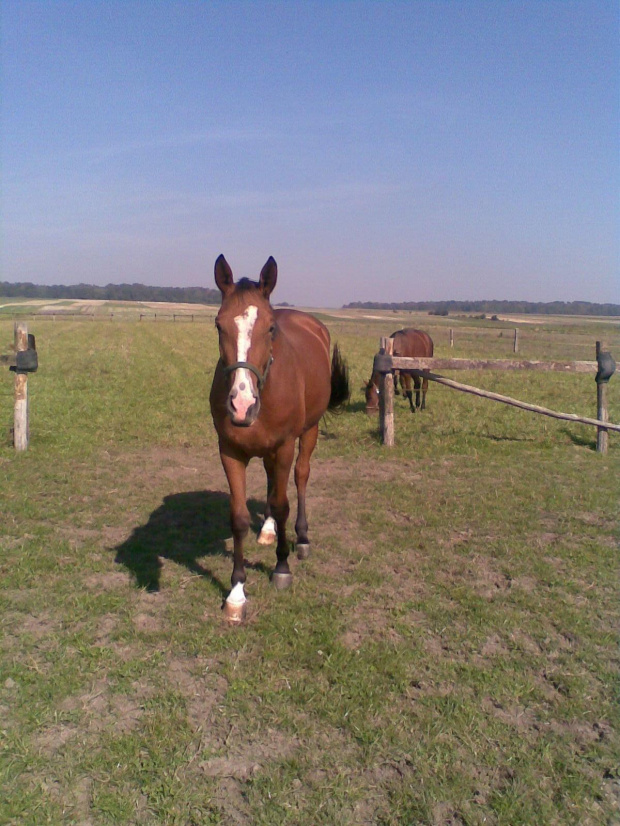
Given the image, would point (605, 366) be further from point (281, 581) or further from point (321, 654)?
point (321, 654)

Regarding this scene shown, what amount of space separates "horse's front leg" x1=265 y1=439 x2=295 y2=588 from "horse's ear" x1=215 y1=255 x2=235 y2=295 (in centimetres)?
114

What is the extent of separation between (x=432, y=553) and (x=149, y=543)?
7.74 ft

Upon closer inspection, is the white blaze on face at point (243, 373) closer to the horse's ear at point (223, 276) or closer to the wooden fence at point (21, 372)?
the horse's ear at point (223, 276)

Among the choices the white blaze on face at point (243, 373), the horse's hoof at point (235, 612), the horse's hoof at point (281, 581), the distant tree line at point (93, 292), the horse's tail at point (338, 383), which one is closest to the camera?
the white blaze on face at point (243, 373)

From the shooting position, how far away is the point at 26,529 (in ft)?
16.9

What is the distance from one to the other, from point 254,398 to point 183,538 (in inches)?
94.9

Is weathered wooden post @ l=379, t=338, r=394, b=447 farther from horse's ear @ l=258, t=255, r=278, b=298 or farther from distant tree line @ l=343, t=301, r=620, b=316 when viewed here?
distant tree line @ l=343, t=301, r=620, b=316

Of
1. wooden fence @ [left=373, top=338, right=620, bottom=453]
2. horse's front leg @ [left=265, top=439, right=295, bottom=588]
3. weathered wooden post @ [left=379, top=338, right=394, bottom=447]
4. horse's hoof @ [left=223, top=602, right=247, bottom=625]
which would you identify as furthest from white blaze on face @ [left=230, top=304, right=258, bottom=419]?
weathered wooden post @ [left=379, top=338, right=394, bottom=447]

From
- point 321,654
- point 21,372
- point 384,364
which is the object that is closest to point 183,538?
point 321,654

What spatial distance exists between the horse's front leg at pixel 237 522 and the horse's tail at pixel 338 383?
117 inches

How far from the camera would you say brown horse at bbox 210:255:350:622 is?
3.22 metres

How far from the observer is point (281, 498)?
4.18 metres

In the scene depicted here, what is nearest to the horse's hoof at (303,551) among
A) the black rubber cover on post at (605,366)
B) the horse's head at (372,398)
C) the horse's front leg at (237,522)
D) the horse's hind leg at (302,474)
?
the horse's hind leg at (302,474)

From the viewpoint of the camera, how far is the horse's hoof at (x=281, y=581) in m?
4.14
